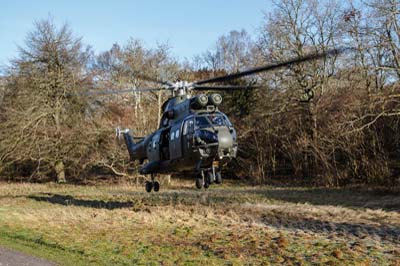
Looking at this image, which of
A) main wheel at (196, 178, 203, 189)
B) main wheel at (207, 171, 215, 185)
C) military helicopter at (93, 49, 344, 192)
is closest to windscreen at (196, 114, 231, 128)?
military helicopter at (93, 49, 344, 192)

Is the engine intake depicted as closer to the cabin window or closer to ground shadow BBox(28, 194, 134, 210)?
the cabin window

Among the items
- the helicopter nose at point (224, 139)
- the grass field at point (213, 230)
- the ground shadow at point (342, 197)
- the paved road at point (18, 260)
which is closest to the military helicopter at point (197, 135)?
the helicopter nose at point (224, 139)

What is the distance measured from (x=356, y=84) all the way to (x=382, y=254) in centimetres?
1908

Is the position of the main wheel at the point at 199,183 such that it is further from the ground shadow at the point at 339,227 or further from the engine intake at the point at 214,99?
the ground shadow at the point at 339,227

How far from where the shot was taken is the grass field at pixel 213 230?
Answer: 1185cm

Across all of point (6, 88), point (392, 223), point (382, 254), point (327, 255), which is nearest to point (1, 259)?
point (327, 255)

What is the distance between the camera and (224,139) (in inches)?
512

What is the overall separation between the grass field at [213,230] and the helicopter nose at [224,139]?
2799 millimetres

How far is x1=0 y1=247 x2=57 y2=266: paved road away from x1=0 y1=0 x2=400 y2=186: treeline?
21.3 metres

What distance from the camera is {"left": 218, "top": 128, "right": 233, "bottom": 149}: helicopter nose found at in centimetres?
1298

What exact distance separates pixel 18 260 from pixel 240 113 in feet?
95.5

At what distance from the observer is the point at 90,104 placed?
39.6m

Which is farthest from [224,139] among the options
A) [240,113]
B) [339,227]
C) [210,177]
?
[240,113]

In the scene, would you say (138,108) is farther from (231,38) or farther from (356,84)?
(231,38)
